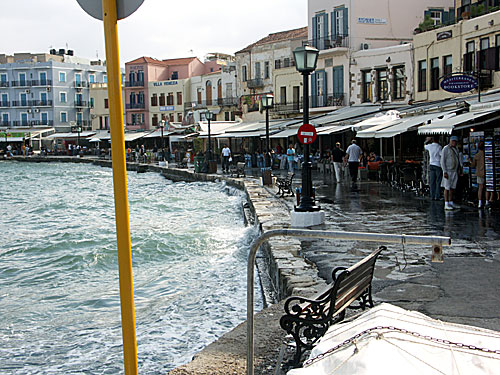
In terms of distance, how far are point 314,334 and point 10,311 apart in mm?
6678

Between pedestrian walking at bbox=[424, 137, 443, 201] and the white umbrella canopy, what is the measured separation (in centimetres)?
1109

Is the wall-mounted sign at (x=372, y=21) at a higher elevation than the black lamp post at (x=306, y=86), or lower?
higher

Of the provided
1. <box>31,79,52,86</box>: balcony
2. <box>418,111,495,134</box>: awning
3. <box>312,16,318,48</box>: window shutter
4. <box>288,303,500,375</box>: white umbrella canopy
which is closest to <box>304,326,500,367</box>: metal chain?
<box>288,303,500,375</box>: white umbrella canopy

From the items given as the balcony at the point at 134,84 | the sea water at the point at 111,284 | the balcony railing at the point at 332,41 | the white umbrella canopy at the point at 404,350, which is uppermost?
the balcony at the point at 134,84

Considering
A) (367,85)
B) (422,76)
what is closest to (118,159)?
(422,76)

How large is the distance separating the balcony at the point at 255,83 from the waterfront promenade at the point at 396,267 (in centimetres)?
3452

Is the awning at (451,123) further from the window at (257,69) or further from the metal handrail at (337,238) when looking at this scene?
the window at (257,69)

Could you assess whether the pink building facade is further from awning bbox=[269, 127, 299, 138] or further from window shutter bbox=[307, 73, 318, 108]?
awning bbox=[269, 127, 299, 138]

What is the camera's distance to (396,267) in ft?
25.2

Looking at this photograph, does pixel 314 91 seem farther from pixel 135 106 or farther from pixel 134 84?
pixel 134 84

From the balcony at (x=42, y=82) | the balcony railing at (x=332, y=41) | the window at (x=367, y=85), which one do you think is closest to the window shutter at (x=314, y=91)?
the balcony railing at (x=332, y=41)

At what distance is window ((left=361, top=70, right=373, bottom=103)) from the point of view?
32.2 meters

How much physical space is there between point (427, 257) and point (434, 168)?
6.22 metres

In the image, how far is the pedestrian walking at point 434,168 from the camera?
1358 cm
